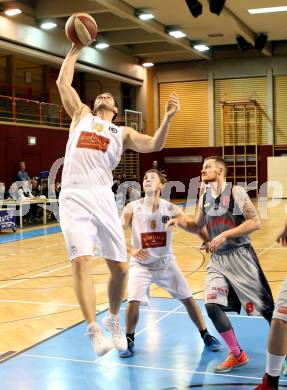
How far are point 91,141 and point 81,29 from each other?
837 mm

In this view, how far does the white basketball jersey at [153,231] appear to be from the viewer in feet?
19.4

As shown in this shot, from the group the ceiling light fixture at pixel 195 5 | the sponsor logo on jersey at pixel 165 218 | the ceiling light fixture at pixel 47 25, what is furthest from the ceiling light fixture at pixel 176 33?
the sponsor logo on jersey at pixel 165 218

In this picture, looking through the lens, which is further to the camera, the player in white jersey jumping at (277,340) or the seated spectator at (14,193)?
the seated spectator at (14,193)

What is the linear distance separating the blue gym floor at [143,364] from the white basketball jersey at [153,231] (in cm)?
89

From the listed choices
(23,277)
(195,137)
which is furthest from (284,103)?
(23,277)

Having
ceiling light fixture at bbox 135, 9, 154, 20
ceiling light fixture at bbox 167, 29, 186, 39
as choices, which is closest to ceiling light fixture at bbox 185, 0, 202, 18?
ceiling light fixture at bbox 135, 9, 154, 20

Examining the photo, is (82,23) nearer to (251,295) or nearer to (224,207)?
(224,207)

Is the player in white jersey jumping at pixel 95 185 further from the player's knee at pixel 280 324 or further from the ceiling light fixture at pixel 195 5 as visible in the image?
the ceiling light fixture at pixel 195 5

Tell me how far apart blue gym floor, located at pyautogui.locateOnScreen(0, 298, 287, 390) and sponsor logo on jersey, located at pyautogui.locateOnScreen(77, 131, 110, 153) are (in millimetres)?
1907

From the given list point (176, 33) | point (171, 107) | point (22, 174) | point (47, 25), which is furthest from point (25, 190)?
point (171, 107)

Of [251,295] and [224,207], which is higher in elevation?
[224,207]

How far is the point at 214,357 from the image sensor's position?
5.46 m

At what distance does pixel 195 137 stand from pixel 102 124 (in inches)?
990

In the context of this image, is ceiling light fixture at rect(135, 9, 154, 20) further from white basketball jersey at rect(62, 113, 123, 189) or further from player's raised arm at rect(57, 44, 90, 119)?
white basketball jersey at rect(62, 113, 123, 189)
